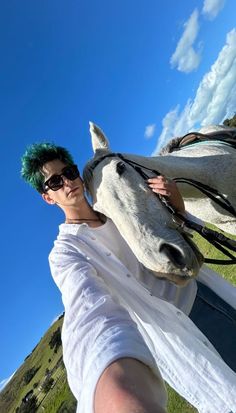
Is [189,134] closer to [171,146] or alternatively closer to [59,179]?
[171,146]

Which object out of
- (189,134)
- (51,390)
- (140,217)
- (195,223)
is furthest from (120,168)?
(51,390)

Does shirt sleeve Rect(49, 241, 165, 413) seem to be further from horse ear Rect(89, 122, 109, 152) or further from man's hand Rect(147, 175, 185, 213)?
horse ear Rect(89, 122, 109, 152)

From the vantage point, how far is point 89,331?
1.69 m

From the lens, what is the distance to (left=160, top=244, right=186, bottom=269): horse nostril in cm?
189

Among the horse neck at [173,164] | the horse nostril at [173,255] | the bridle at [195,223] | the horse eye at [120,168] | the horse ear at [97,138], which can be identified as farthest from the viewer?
the horse ear at [97,138]

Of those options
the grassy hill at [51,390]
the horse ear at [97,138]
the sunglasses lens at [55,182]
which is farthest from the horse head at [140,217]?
the grassy hill at [51,390]

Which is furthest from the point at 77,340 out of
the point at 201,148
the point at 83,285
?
the point at 201,148

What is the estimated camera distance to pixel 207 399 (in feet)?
7.61

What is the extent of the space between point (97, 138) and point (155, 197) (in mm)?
976

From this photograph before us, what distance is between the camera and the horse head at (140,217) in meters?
1.91

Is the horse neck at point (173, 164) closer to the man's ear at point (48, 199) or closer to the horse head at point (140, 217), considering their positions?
the horse head at point (140, 217)

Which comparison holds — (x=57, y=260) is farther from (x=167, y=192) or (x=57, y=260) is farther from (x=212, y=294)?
(x=212, y=294)

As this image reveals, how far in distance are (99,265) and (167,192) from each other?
0.67 m

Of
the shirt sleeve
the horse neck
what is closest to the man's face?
the horse neck
